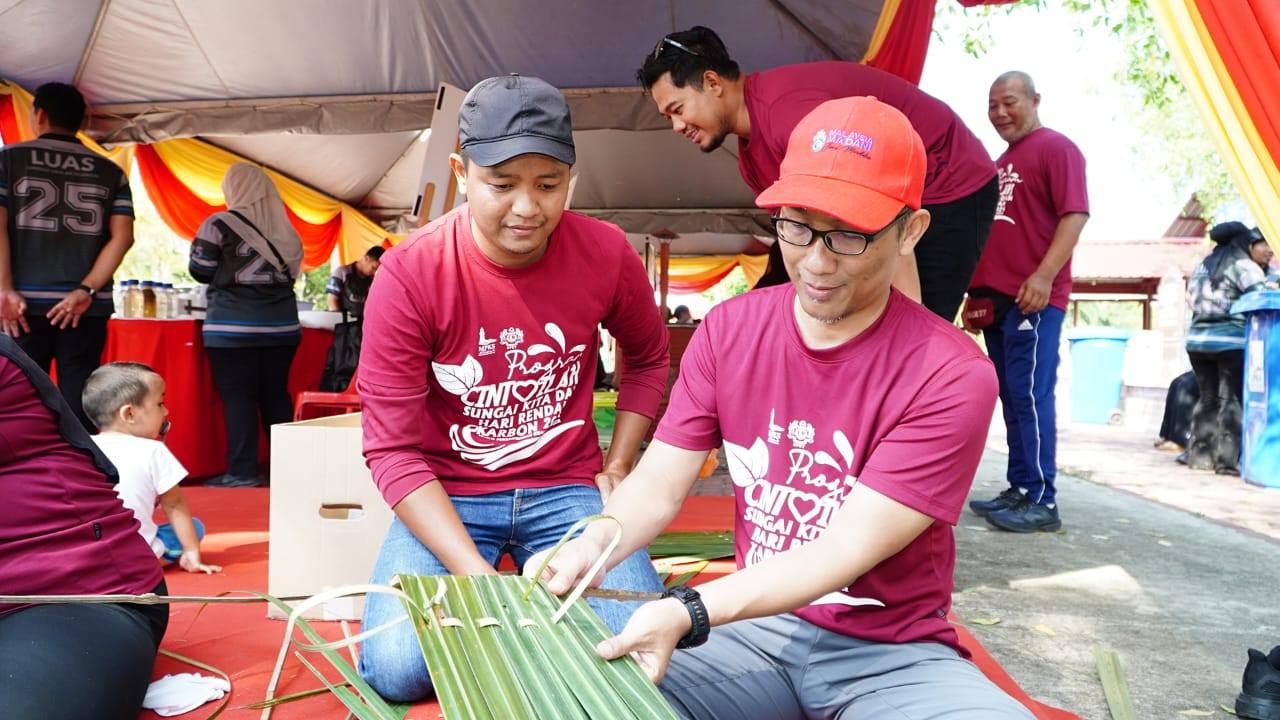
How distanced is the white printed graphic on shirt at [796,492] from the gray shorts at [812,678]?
8 cm

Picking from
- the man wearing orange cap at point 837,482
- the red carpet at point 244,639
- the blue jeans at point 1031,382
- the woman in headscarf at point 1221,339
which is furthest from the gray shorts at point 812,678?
the woman in headscarf at point 1221,339

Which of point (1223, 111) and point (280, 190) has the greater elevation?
point (280, 190)

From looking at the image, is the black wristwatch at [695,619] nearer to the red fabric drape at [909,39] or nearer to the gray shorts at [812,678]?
the gray shorts at [812,678]

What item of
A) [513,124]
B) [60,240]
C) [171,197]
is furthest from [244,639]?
[171,197]

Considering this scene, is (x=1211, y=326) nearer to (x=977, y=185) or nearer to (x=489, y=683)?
(x=977, y=185)

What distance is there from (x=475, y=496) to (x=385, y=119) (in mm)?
4361

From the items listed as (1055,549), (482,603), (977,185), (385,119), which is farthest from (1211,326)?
(482,603)

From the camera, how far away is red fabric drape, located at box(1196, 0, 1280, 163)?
1697 mm

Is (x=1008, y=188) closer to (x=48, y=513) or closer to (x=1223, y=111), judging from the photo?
(x=1223, y=111)

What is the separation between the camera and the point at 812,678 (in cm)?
147

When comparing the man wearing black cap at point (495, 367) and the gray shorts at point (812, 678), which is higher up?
the man wearing black cap at point (495, 367)

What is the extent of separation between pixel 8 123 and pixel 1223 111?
5.83m

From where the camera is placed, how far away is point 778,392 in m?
1.56

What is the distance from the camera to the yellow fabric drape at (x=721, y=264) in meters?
15.1
